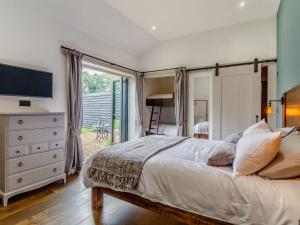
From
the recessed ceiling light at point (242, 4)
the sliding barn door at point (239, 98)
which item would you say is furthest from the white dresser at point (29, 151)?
the recessed ceiling light at point (242, 4)

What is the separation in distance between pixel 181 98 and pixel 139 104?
121cm

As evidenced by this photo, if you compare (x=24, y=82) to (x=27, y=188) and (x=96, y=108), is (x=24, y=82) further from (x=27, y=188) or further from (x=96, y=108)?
(x=96, y=108)

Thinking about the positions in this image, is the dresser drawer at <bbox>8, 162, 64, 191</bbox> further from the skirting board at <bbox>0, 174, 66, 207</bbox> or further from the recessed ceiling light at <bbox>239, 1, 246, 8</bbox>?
the recessed ceiling light at <bbox>239, 1, 246, 8</bbox>

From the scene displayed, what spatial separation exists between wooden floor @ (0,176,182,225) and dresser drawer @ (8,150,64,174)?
397 millimetres

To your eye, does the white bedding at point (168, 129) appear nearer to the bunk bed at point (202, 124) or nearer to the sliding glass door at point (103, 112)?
the bunk bed at point (202, 124)

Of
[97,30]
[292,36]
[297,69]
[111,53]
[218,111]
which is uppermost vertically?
[97,30]

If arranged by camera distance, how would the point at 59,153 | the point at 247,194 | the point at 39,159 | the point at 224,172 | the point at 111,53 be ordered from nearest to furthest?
the point at 247,194 → the point at 224,172 → the point at 39,159 → the point at 59,153 → the point at 111,53

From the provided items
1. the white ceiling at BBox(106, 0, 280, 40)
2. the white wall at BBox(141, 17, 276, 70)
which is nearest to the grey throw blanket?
the white ceiling at BBox(106, 0, 280, 40)

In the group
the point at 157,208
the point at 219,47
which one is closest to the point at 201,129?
the point at 219,47

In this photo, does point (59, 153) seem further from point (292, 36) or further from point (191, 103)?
point (292, 36)

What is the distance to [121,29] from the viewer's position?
375 centimetres

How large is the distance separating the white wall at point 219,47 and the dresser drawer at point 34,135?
309 centimetres

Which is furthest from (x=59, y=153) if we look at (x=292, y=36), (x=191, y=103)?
(x=292, y=36)

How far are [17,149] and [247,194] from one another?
8.20 feet
